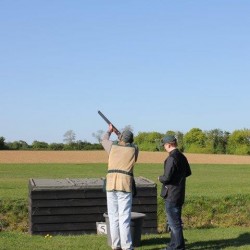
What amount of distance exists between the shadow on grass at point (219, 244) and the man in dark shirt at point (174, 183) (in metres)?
1.06

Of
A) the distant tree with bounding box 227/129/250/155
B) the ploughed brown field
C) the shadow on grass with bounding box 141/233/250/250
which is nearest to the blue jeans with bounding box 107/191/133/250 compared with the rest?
the shadow on grass with bounding box 141/233/250/250

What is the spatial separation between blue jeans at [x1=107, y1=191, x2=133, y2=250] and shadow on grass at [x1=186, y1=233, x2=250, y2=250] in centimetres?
154

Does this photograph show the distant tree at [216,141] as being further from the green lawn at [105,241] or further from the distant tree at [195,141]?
the green lawn at [105,241]

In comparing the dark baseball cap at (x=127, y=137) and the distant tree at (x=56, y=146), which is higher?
the distant tree at (x=56, y=146)

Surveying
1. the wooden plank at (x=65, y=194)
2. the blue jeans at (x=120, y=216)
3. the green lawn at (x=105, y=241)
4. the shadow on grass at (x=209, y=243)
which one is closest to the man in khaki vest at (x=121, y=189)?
the blue jeans at (x=120, y=216)

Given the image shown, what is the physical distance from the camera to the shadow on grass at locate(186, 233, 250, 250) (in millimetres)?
10102

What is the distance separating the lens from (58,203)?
11477mm

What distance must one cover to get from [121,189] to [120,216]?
16.8 inches

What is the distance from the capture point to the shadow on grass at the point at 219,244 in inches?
398

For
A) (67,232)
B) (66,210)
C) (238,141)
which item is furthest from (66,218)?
(238,141)

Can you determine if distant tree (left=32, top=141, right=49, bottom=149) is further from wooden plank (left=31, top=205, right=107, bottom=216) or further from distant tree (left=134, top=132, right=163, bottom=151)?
wooden plank (left=31, top=205, right=107, bottom=216)

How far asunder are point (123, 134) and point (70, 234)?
3.32 metres

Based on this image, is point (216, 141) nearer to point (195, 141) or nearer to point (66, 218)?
point (195, 141)

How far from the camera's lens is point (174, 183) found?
8.99 m
